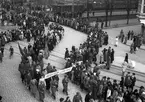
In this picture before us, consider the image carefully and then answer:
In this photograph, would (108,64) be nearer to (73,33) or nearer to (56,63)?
(56,63)

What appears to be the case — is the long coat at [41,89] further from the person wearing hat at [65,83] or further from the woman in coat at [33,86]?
the person wearing hat at [65,83]

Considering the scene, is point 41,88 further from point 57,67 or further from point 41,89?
point 57,67

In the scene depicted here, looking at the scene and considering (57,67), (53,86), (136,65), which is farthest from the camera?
(136,65)

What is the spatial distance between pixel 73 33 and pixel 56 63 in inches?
416

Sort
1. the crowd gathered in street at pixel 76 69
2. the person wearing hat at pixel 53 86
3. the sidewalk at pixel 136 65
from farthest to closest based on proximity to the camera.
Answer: the sidewalk at pixel 136 65 → the person wearing hat at pixel 53 86 → the crowd gathered in street at pixel 76 69

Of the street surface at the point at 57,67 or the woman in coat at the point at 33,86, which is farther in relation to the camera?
the street surface at the point at 57,67

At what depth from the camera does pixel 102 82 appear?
546 inches

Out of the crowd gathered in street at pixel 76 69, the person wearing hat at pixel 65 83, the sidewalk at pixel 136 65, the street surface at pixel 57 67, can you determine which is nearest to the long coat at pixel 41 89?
the crowd gathered in street at pixel 76 69

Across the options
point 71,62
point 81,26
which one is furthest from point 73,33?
point 71,62

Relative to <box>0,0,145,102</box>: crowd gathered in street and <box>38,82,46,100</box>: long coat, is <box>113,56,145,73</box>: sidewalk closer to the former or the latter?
<box>0,0,145,102</box>: crowd gathered in street

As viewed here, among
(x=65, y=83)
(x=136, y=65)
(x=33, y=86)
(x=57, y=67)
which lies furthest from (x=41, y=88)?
(x=136, y=65)

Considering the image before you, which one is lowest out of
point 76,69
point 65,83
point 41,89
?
point 65,83

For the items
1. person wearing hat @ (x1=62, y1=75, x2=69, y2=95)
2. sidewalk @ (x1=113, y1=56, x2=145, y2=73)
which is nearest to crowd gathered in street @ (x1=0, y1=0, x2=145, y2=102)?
person wearing hat @ (x1=62, y1=75, x2=69, y2=95)

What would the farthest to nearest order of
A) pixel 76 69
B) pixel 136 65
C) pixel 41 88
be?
pixel 136 65 < pixel 76 69 < pixel 41 88
